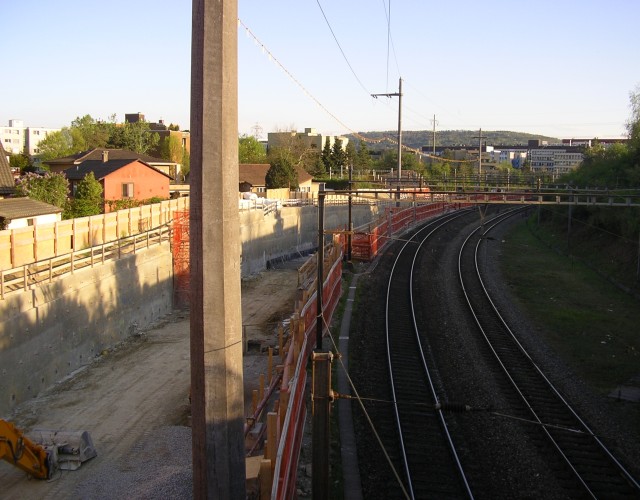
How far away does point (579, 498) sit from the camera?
33.9 ft

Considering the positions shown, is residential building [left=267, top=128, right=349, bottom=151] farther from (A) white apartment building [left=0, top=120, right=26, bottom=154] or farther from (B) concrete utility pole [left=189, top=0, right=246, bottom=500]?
(B) concrete utility pole [left=189, top=0, right=246, bottom=500]

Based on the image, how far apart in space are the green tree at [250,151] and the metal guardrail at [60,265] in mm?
67287

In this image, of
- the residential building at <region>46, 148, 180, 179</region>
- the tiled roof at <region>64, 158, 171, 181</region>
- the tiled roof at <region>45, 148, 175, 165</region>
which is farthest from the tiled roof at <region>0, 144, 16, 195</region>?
the tiled roof at <region>45, 148, 175, 165</region>

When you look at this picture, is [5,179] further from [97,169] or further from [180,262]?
[97,169]

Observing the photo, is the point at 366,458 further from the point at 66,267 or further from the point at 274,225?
the point at 274,225

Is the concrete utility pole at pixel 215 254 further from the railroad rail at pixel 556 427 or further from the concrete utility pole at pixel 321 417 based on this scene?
the railroad rail at pixel 556 427

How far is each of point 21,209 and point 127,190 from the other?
16705 millimetres

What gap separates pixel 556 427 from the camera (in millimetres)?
11547

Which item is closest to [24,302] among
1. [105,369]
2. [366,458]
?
[105,369]

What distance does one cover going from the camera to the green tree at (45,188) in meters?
31.4

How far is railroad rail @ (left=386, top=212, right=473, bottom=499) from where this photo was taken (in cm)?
1074

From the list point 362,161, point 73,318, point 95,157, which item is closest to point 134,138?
point 95,157

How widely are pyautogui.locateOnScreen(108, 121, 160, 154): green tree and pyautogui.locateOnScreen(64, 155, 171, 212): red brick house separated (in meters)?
30.8

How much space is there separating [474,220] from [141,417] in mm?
49887
